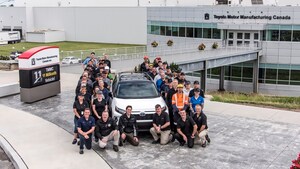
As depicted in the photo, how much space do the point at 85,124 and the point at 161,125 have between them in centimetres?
222

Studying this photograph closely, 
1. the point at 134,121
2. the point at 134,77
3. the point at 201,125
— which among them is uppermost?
the point at 134,77

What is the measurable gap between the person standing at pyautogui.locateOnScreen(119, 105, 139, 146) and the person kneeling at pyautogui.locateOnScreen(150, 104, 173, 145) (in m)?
0.54

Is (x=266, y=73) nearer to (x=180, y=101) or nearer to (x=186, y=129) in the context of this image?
(x=180, y=101)

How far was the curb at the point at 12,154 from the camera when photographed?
10009 millimetres

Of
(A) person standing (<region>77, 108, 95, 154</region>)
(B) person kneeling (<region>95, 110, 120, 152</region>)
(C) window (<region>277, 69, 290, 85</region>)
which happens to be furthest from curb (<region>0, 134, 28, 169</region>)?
(C) window (<region>277, 69, 290, 85</region>)

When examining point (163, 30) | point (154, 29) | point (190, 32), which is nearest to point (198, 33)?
point (190, 32)

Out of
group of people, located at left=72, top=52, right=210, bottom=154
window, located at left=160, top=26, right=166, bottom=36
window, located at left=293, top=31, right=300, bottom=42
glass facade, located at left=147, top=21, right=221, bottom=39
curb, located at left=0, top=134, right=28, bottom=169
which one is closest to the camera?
curb, located at left=0, top=134, right=28, bottom=169

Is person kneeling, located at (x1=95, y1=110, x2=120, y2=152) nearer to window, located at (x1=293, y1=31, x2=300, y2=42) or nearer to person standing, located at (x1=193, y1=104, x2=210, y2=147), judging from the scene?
person standing, located at (x1=193, y1=104, x2=210, y2=147)

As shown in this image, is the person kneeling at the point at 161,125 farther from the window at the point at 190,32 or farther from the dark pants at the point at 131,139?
the window at the point at 190,32

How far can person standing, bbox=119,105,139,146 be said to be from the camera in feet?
37.7

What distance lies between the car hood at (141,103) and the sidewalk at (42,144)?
1840 millimetres

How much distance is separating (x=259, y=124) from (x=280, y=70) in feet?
91.5

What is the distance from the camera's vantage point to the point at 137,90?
13242 millimetres

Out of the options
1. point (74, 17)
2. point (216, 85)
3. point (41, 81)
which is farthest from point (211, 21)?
point (74, 17)
